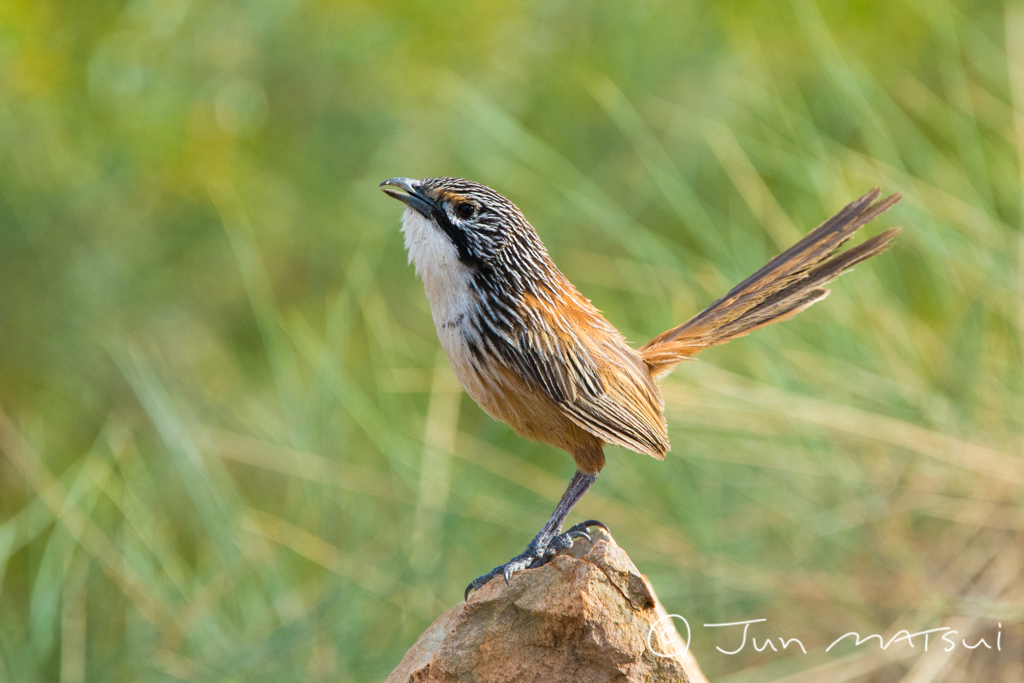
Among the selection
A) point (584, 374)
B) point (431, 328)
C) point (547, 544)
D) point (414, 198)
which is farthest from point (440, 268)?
point (431, 328)

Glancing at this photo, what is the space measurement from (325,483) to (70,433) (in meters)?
3.00

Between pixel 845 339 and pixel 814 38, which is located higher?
pixel 814 38

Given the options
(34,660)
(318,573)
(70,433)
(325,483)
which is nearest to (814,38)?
(325,483)

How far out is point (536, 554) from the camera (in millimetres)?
3137

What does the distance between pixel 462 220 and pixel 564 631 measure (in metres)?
1.32

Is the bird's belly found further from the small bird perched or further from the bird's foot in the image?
the bird's foot

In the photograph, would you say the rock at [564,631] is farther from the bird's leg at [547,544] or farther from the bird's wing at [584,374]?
the bird's wing at [584,374]

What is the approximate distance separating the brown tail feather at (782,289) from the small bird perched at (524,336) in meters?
0.01

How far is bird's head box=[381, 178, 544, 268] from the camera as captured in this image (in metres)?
3.20

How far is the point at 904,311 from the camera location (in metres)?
5.43

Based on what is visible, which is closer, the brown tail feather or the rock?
the rock

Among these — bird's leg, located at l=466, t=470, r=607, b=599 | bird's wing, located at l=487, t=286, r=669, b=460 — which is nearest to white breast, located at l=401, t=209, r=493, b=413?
bird's wing, located at l=487, t=286, r=669, b=460

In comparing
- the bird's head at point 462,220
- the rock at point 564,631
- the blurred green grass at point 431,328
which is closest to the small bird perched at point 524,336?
the bird's head at point 462,220

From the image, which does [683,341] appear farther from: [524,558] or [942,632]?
[942,632]
